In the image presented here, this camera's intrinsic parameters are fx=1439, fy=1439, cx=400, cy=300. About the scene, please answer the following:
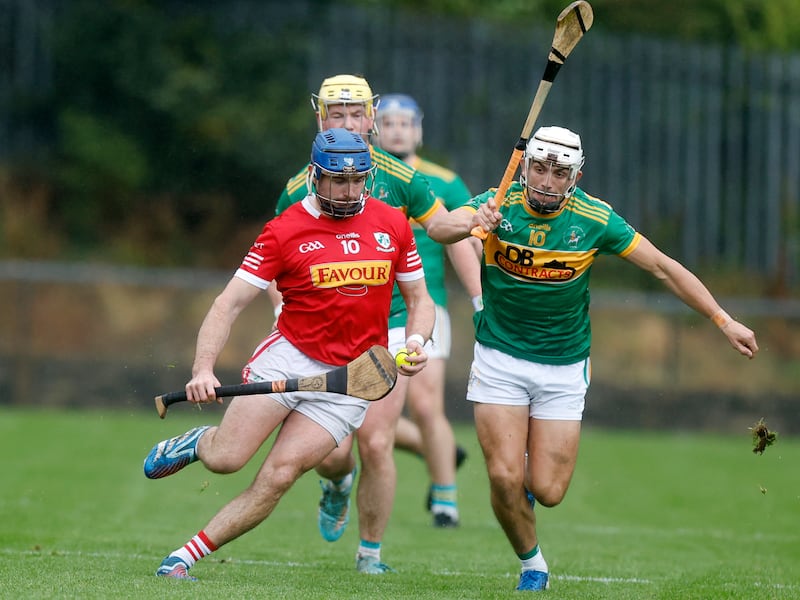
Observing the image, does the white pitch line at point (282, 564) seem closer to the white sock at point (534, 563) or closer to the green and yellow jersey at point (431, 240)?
the white sock at point (534, 563)

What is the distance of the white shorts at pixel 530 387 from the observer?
25.3ft

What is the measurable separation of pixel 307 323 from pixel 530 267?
1223mm

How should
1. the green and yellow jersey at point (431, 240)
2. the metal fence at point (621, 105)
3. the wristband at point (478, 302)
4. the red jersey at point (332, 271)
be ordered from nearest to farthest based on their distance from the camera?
the red jersey at point (332, 271) → the wristband at point (478, 302) → the green and yellow jersey at point (431, 240) → the metal fence at point (621, 105)

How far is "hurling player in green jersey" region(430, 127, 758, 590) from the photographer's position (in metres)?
7.56

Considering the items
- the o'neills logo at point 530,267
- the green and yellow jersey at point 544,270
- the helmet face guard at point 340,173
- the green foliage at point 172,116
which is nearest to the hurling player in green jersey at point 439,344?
the green and yellow jersey at point 544,270

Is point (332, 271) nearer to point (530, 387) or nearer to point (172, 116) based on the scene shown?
point (530, 387)

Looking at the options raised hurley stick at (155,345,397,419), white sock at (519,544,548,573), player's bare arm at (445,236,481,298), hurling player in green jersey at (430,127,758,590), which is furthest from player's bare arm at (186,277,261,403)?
white sock at (519,544,548,573)

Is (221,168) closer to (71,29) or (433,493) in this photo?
(71,29)

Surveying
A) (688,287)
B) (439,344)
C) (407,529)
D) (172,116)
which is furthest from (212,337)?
(172,116)

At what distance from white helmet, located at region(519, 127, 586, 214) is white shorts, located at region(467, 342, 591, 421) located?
0.85 m

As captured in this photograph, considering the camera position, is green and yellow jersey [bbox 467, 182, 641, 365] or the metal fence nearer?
green and yellow jersey [bbox 467, 182, 641, 365]

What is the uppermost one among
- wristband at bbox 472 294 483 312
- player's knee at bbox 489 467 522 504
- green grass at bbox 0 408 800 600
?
wristband at bbox 472 294 483 312

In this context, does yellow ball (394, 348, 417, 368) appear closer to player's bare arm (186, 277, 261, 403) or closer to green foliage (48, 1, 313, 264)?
player's bare arm (186, 277, 261, 403)

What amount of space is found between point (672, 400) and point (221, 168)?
21.8 feet
